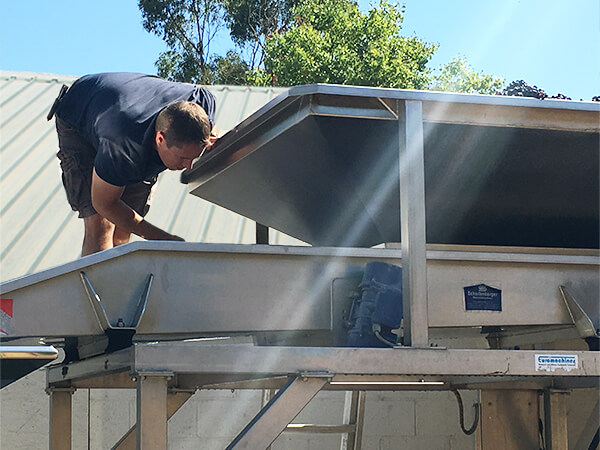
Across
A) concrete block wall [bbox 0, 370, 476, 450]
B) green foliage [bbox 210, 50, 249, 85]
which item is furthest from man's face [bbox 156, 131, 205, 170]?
green foliage [bbox 210, 50, 249, 85]

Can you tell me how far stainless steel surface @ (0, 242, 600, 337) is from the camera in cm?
296

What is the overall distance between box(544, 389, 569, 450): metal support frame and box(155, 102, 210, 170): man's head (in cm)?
226

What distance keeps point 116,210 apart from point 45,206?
4569 millimetres

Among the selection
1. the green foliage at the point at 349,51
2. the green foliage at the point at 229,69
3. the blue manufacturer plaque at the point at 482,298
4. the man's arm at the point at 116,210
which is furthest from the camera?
the green foliage at the point at 229,69

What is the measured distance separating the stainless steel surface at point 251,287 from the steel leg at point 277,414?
38 cm

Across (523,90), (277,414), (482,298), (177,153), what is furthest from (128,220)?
(523,90)

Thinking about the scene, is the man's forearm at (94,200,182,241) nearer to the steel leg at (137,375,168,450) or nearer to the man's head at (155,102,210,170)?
the man's head at (155,102,210,170)

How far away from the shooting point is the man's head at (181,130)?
3.45 m

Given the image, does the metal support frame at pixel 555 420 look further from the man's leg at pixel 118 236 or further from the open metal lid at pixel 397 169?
the man's leg at pixel 118 236

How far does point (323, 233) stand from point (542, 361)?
180cm

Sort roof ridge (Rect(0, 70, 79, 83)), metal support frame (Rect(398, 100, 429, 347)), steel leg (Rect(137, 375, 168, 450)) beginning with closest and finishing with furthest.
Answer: steel leg (Rect(137, 375, 168, 450)) → metal support frame (Rect(398, 100, 429, 347)) → roof ridge (Rect(0, 70, 79, 83))

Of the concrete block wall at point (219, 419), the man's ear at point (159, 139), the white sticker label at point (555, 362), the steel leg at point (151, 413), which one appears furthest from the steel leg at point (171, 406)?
the concrete block wall at point (219, 419)

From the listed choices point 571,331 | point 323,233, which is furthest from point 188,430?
point 571,331

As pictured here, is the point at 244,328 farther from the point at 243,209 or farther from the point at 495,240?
the point at 495,240
